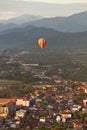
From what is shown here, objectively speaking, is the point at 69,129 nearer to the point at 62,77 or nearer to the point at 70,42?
the point at 62,77

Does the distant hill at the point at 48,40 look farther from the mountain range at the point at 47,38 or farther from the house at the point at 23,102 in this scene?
the house at the point at 23,102

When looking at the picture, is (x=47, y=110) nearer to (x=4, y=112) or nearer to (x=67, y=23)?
(x=4, y=112)

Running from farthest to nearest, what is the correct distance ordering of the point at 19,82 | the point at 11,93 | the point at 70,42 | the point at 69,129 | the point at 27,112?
the point at 70,42
the point at 19,82
the point at 11,93
the point at 27,112
the point at 69,129

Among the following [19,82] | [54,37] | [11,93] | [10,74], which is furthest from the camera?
[54,37]

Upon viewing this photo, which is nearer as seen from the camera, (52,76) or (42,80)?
(42,80)

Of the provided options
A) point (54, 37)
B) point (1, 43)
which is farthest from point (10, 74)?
point (1, 43)

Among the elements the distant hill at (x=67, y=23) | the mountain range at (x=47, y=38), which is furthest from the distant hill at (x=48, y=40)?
the distant hill at (x=67, y=23)

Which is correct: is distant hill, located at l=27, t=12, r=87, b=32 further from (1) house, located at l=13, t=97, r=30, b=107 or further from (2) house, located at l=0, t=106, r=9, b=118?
(2) house, located at l=0, t=106, r=9, b=118

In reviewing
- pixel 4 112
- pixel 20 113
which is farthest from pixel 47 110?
pixel 4 112
